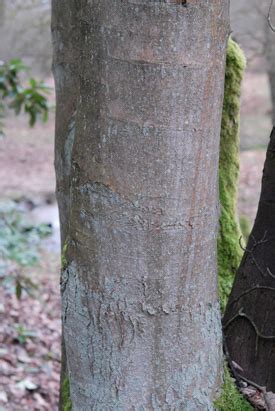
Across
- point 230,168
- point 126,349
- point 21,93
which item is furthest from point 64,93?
point 21,93

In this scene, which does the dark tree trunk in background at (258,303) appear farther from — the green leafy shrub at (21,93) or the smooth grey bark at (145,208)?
the green leafy shrub at (21,93)

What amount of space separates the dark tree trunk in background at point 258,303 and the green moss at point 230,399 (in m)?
0.11

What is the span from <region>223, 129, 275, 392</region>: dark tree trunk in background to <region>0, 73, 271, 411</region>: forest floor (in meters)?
2.64

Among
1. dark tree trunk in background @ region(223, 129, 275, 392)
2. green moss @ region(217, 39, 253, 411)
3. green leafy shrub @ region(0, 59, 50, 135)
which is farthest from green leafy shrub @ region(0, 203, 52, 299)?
dark tree trunk in background @ region(223, 129, 275, 392)

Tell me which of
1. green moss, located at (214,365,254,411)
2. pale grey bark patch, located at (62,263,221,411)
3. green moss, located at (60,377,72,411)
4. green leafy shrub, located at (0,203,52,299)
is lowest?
green leafy shrub, located at (0,203,52,299)

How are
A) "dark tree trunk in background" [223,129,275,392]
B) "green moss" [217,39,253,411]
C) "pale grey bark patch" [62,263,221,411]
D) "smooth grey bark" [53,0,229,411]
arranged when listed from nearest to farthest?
"smooth grey bark" [53,0,229,411] < "pale grey bark patch" [62,263,221,411] < "dark tree trunk in background" [223,129,275,392] < "green moss" [217,39,253,411]

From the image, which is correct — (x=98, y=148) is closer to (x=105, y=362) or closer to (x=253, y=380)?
(x=105, y=362)

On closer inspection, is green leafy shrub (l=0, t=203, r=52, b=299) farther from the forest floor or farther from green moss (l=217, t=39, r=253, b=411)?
green moss (l=217, t=39, r=253, b=411)

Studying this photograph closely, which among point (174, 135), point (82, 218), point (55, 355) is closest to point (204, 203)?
point (174, 135)

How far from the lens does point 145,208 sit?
1.54 m

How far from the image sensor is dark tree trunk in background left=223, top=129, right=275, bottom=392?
198 centimetres

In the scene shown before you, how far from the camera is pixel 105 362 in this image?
5.48 feet

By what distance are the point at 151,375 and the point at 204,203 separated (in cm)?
50

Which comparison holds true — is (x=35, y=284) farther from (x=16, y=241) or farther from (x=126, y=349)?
(x=126, y=349)
